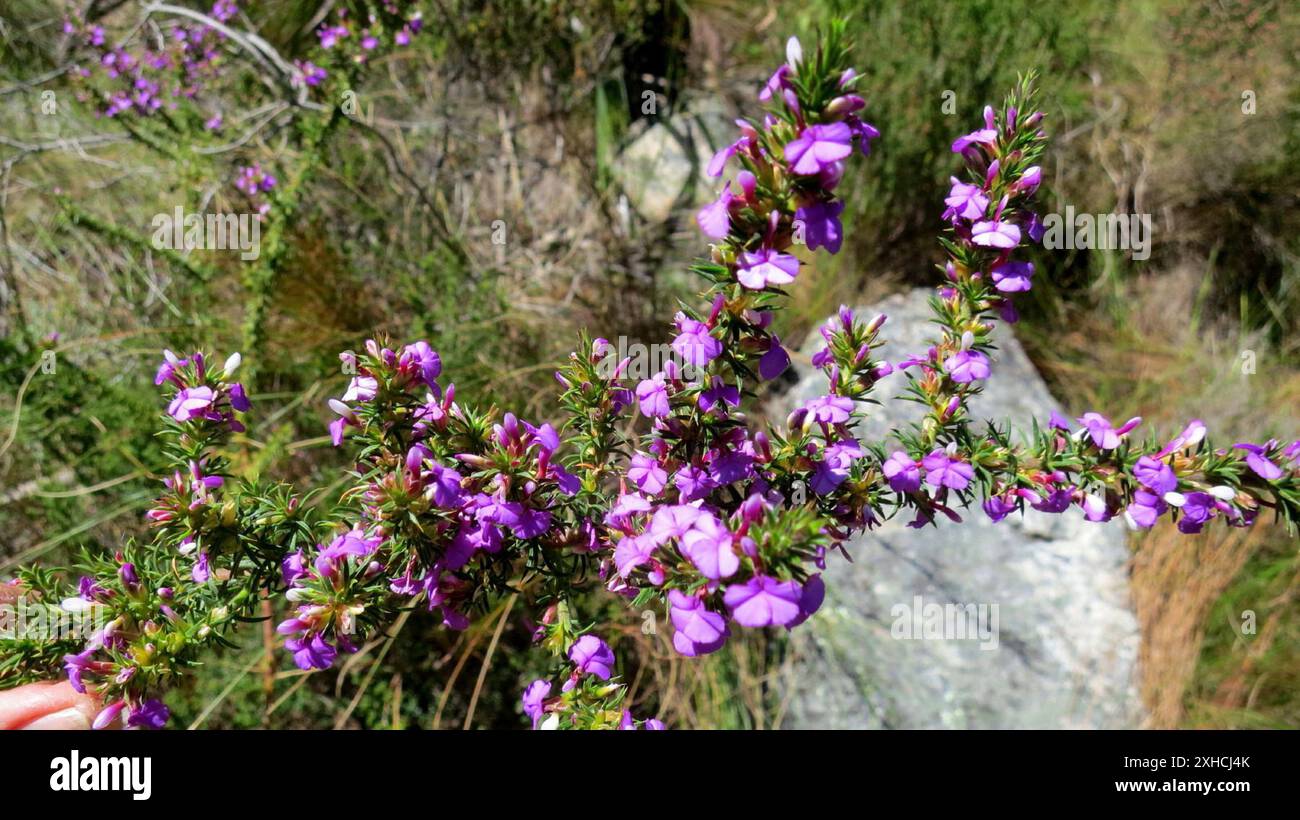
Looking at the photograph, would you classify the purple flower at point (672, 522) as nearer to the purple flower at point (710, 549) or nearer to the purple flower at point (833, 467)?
the purple flower at point (710, 549)

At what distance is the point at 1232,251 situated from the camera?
4.84 meters

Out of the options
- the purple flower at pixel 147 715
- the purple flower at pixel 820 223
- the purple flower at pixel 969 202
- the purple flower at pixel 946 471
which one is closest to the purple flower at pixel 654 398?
the purple flower at pixel 820 223

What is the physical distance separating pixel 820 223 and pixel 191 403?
1064mm

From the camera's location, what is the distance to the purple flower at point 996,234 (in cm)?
119

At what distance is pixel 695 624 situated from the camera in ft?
3.22

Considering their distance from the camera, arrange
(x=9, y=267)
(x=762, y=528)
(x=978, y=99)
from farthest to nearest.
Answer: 1. (x=978, y=99)
2. (x=9, y=267)
3. (x=762, y=528)

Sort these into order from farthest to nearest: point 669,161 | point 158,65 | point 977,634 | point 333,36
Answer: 1. point 669,161
2. point 333,36
3. point 158,65
4. point 977,634

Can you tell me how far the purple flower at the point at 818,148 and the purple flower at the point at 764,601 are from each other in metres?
0.51

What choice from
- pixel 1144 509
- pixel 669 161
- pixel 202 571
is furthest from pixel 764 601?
pixel 669 161

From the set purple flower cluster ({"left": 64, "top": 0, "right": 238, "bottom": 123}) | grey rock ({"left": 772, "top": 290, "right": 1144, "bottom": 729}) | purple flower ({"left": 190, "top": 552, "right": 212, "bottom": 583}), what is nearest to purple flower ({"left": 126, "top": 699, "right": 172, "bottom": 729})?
purple flower ({"left": 190, "top": 552, "right": 212, "bottom": 583})

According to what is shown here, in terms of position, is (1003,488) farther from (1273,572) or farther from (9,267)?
(9,267)

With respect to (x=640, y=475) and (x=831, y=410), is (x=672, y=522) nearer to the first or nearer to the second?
(x=640, y=475)

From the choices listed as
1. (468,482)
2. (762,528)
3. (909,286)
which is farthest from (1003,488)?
(909,286)

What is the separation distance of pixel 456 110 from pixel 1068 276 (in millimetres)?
4057
